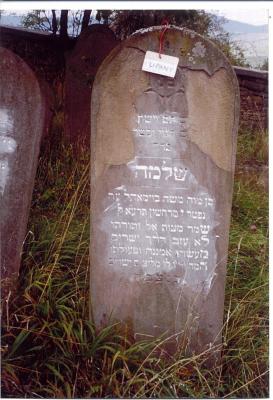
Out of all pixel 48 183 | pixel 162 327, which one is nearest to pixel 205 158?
pixel 162 327

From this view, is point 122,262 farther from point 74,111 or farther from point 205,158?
point 74,111

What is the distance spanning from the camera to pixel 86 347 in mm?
2840

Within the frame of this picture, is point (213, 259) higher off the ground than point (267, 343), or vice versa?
point (213, 259)

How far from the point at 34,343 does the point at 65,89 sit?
284 cm

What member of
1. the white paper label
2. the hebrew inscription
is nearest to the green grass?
the hebrew inscription

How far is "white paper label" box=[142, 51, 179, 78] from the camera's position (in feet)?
9.21

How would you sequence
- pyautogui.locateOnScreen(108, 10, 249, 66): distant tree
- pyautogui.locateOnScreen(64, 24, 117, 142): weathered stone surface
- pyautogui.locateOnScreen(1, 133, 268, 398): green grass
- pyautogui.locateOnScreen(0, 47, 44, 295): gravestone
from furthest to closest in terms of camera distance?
pyautogui.locateOnScreen(108, 10, 249, 66): distant tree → pyautogui.locateOnScreen(64, 24, 117, 142): weathered stone surface → pyautogui.locateOnScreen(0, 47, 44, 295): gravestone → pyautogui.locateOnScreen(1, 133, 268, 398): green grass

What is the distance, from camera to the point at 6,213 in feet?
10.2

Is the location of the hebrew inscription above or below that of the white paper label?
below

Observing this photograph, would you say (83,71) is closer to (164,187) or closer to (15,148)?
(15,148)

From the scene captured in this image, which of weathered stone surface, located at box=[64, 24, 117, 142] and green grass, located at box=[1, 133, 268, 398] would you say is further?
weathered stone surface, located at box=[64, 24, 117, 142]

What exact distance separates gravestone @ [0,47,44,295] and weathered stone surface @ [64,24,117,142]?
189 centimetres

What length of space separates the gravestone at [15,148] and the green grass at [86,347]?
0.52 ft

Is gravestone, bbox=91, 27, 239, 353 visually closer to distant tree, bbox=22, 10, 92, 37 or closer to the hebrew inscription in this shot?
the hebrew inscription
